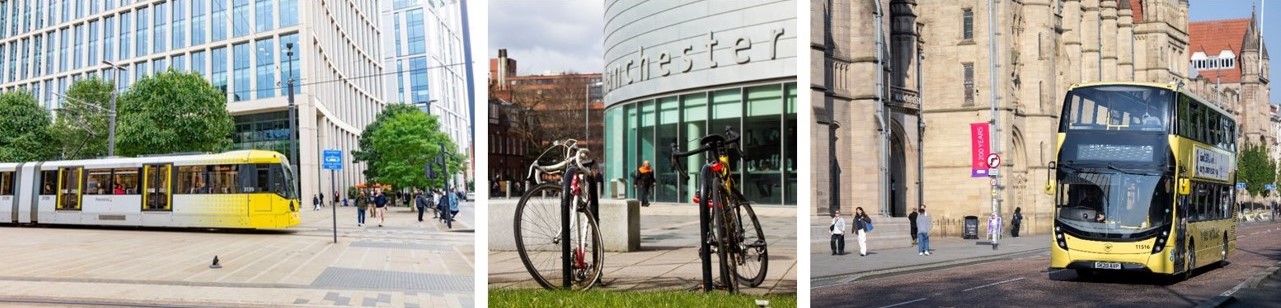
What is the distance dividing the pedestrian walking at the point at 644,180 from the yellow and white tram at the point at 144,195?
9.93 feet

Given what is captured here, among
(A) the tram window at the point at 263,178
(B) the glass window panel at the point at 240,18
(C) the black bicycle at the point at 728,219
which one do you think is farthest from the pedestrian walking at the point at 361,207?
(C) the black bicycle at the point at 728,219

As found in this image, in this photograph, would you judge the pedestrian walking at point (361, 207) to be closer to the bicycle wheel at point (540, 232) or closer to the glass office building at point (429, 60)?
the glass office building at point (429, 60)

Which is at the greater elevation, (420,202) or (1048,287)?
(420,202)

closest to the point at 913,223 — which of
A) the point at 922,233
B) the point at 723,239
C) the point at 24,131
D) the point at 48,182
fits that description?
the point at 922,233

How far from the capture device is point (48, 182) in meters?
7.86

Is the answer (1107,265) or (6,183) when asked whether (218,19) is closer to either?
(6,183)

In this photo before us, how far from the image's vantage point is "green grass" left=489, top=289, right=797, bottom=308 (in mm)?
5410

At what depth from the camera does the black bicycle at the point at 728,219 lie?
16.8ft

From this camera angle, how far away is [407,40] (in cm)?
723

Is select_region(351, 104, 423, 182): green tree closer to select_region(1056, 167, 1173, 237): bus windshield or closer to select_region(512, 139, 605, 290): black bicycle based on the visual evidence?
select_region(512, 139, 605, 290): black bicycle

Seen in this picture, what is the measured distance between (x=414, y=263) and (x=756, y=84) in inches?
134

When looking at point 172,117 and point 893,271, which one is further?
point 893,271

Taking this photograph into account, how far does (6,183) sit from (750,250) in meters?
5.79

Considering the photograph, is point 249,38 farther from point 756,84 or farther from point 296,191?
point 756,84
